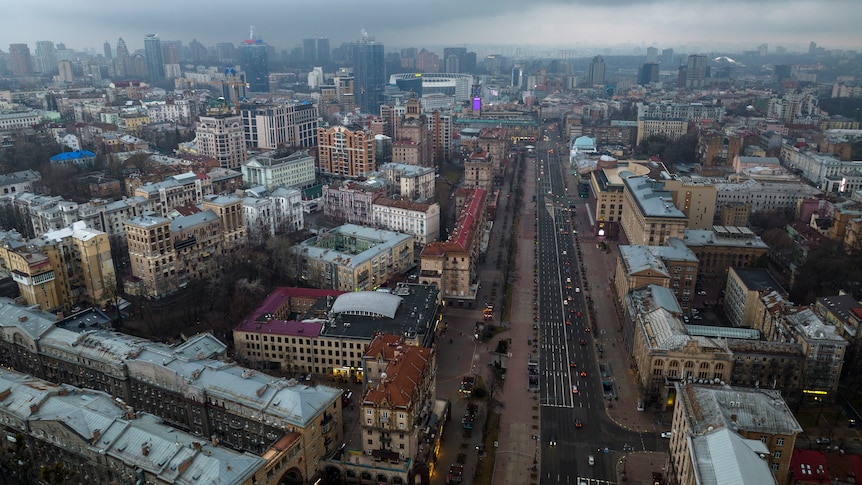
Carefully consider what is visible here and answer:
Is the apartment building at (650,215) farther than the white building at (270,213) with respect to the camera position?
No

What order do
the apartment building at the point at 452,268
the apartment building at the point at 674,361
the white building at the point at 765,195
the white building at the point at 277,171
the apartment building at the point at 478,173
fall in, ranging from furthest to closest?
the apartment building at the point at 478,173 < the white building at the point at 277,171 < the white building at the point at 765,195 < the apartment building at the point at 452,268 < the apartment building at the point at 674,361

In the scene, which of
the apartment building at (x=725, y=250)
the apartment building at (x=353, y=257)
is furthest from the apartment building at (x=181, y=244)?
the apartment building at (x=725, y=250)

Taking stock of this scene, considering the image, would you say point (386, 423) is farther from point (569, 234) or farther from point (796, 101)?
point (796, 101)

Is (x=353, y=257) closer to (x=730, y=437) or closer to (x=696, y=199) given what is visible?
(x=730, y=437)

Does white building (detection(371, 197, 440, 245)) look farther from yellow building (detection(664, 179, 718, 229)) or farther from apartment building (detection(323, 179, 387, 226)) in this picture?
yellow building (detection(664, 179, 718, 229))

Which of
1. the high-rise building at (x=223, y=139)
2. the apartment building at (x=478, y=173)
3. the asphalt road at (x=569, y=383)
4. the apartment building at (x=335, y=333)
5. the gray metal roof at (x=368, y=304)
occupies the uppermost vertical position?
the high-rise building at (x=223, y=139)

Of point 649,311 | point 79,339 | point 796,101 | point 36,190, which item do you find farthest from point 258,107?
point 796,101

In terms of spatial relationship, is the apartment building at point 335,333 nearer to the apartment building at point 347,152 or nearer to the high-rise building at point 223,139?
the apartment building at point 347,152

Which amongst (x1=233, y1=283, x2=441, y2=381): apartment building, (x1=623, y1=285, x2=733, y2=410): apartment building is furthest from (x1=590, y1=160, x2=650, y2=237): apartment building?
(x1=233, y1=283, x2=441, y2=381): apartment building
